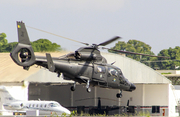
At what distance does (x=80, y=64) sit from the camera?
28.7 metres

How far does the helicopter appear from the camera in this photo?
25.9 metres

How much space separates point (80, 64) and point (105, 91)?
96.1ft

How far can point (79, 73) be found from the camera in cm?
2850

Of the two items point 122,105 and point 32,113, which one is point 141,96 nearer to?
point 122,105

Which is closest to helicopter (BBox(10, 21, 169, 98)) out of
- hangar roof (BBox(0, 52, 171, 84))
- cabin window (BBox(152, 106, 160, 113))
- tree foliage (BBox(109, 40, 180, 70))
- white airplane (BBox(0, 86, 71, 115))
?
hangar roof (BBox(0, 52, 171, 84))

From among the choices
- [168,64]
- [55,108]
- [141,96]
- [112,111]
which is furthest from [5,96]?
[168,64]

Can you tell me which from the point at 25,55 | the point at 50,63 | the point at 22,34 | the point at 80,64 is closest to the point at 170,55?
the point at 80,64

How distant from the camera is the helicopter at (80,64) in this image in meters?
25.9

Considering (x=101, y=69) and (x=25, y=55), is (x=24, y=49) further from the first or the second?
(x=101, y=69)

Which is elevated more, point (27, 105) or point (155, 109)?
point (27, 105)

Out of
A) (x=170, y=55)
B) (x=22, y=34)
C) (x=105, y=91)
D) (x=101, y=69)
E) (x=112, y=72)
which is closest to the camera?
(x=22, y=34)

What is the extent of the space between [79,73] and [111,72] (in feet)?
10.4

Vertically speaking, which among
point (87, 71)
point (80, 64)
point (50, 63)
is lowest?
point (87, 71)

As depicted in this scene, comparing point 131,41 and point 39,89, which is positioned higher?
point 131,41
